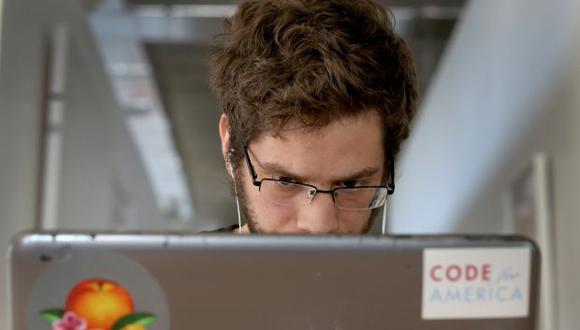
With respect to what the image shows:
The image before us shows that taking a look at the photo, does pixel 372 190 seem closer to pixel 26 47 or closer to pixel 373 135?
pixel 373 135

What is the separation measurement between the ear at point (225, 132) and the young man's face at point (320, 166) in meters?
0.09

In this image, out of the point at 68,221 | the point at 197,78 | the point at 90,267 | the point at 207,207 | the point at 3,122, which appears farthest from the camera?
the point at 207,207

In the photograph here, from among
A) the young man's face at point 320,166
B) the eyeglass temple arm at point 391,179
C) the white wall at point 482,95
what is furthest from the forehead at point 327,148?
the white wall at point 482,95

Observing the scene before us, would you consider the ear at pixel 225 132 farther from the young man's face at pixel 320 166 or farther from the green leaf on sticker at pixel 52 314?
the green leaf on sticker at pixel 52 314

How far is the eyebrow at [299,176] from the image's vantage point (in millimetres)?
1425

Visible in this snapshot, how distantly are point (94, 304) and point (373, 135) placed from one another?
2.22 ft

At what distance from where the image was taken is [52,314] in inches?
35.4

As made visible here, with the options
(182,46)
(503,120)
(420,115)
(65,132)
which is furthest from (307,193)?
(420,115)

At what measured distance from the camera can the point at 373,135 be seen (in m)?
1.46

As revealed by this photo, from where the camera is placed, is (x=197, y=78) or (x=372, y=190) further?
(x=197, y=78)

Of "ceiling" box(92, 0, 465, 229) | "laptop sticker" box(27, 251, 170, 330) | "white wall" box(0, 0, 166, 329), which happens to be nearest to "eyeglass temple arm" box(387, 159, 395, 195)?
"laptop sticker" box(27, 251, 170, 330)

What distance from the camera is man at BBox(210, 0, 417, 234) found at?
1.40m

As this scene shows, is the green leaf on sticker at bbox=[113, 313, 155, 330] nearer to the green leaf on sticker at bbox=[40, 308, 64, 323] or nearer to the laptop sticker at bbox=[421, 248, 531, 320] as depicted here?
the green leaf on sticker at bbox=[40, 308, 64, 323]

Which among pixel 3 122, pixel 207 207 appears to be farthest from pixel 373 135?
pixel 207 207
